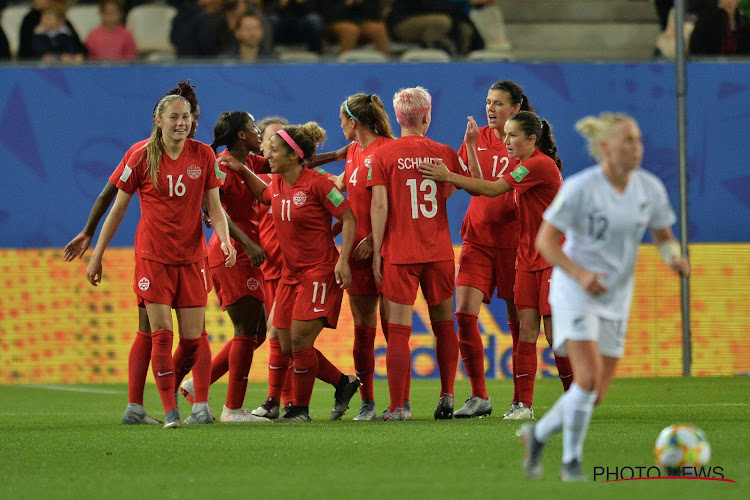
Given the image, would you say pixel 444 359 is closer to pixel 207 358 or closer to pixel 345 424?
pixel 345 424

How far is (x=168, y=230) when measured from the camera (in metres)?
7.43

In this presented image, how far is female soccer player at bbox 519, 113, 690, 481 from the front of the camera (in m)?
4.75

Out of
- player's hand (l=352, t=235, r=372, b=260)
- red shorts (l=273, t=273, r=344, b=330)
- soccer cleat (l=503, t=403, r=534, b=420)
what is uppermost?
player's hand (l=352, t=235, r=372, b=260)

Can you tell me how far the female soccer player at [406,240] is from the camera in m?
7.68

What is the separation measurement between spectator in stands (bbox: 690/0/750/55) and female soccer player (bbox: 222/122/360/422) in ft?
24.5

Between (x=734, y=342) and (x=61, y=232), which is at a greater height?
(x=61, y=232)

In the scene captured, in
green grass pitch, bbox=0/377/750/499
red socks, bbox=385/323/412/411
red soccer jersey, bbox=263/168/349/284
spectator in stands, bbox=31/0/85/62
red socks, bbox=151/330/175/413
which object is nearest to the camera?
green grass pitch, bbox=0/377/750/499

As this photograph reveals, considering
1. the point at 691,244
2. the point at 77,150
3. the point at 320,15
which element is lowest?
the point at 691,244

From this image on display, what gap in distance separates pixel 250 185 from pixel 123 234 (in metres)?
6.01

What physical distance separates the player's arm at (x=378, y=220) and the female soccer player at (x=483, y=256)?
0.70 meters

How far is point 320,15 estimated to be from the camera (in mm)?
15047

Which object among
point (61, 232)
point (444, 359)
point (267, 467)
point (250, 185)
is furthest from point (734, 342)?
point (267, 467)

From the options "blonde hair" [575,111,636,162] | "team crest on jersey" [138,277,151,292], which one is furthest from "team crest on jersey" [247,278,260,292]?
"blonde hair" [575,111,636,162]

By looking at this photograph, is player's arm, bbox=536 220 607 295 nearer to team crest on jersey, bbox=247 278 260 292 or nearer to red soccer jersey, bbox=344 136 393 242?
red soccer jersey, bbox=344 136 393 242
